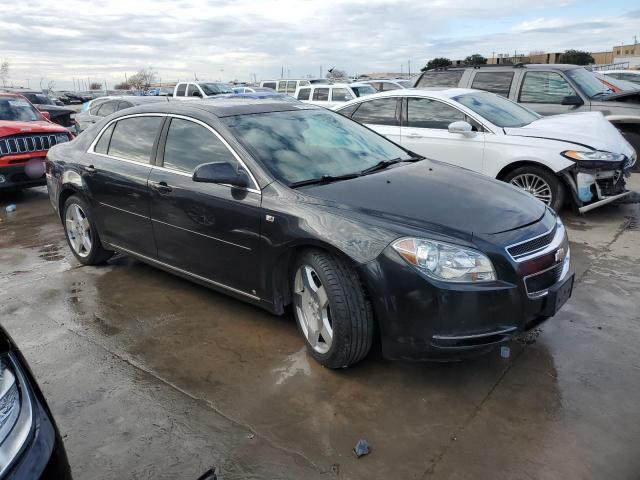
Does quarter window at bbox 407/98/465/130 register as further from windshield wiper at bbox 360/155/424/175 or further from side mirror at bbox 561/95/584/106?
windshield wiper at bbox 360/155/424/175

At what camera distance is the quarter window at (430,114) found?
6918mm

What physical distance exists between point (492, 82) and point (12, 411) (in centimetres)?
863

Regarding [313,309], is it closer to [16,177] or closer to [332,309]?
[332,309]

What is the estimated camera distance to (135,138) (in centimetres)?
462

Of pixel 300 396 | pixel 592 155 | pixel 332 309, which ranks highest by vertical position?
pixel 592 155

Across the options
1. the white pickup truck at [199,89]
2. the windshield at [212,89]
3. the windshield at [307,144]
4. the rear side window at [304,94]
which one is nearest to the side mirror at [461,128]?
the windshield at [307,144]

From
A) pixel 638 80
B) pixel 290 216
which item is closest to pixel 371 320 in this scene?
pixel 290 216

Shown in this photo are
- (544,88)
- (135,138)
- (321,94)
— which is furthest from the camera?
(321,94)

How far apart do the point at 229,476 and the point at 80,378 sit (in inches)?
55.5

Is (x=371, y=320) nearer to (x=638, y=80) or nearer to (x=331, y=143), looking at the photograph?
(x=331, y=143)

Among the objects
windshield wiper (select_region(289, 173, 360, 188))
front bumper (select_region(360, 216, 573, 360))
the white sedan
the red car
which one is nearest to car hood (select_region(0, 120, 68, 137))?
the red car

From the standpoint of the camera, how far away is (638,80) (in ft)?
47.2

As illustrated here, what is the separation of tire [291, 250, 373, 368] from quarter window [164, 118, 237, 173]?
3.23 ft

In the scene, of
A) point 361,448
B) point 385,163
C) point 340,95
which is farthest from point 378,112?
point 340,95
